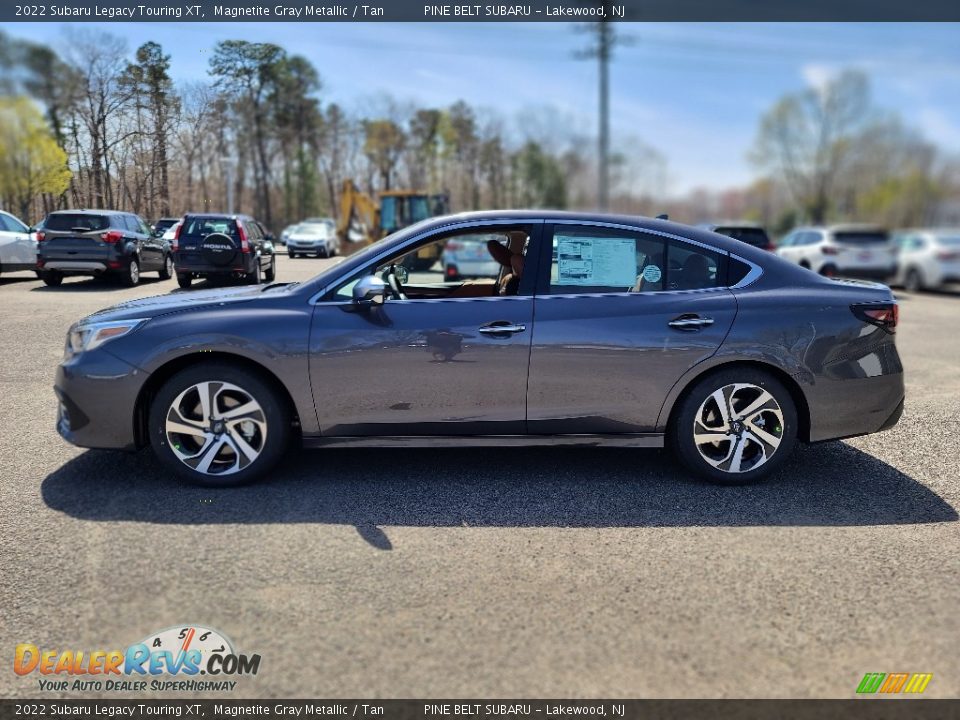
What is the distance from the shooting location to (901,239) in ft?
65.0

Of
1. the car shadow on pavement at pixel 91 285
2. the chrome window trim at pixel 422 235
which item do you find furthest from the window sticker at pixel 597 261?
the car shadow on pavement at pixel 91 285

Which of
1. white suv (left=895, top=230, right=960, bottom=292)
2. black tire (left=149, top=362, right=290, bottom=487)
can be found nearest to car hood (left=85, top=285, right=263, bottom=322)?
black tire (left=149, top=362, right=290, bottom=487)

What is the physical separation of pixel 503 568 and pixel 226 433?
184 cm

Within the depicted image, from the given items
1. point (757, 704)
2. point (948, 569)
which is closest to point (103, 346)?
point (757, 704)

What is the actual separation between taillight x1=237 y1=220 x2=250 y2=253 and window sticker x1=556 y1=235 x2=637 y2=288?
2.78m

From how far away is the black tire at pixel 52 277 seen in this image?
6180 mm

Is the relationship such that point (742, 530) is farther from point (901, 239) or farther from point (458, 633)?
point (901, 239)

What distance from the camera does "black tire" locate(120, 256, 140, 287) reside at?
5.55m

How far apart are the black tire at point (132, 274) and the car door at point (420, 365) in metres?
2.36

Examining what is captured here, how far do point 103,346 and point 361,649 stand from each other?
251 cm

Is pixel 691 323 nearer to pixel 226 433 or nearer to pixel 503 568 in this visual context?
pixel 503 568

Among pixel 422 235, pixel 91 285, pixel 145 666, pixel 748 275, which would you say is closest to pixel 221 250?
pixel 91 285

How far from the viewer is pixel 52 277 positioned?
245 inches

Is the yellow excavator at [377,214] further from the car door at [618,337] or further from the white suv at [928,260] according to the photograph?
the white suv at [928,260]
